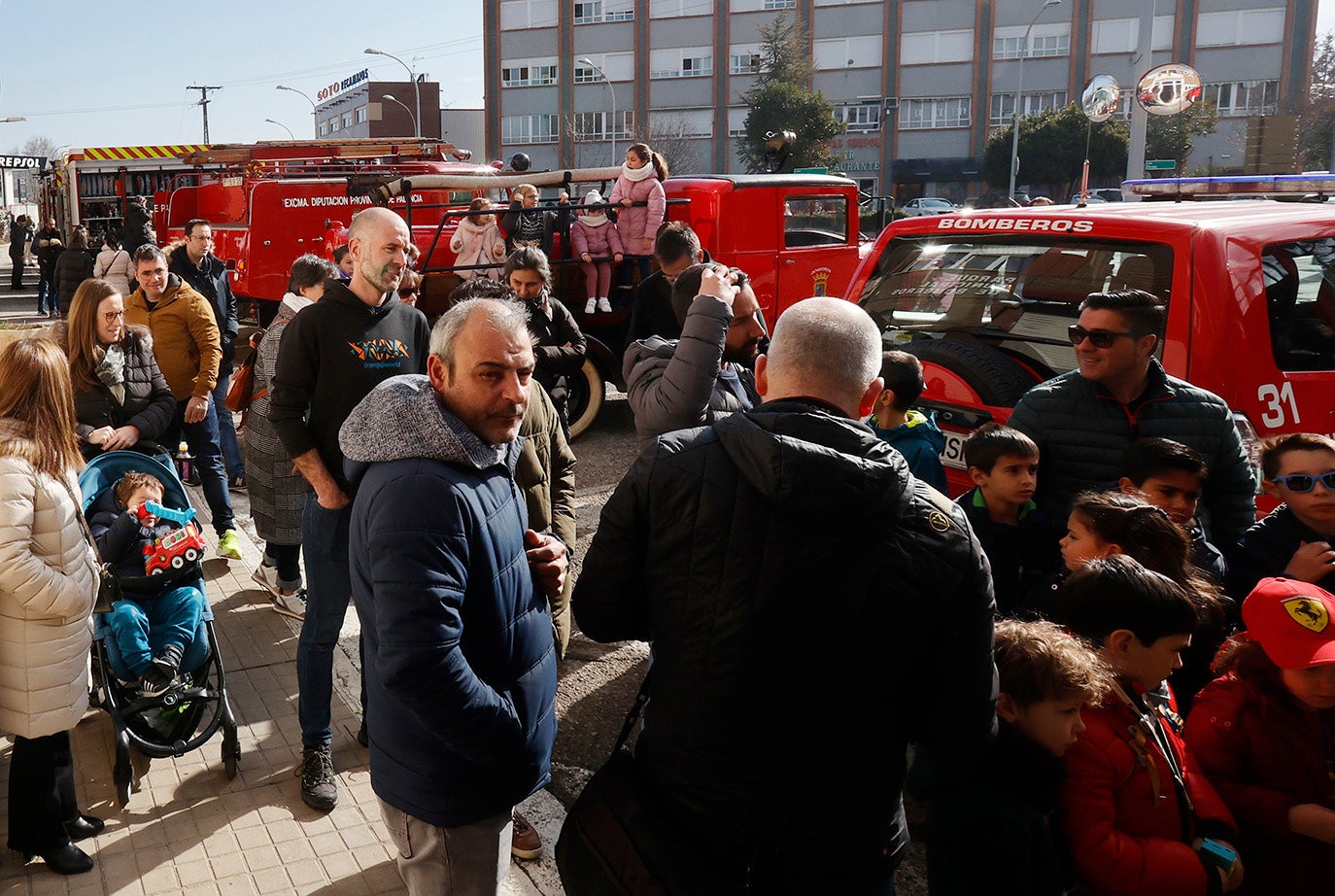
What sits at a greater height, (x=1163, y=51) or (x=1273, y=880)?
(x=1163, y=51)

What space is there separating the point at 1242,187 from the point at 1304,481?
6253 millimetres

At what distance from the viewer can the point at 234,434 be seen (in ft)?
25.7

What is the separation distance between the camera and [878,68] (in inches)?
2338

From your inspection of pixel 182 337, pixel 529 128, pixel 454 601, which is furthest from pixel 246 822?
pixel 529 128

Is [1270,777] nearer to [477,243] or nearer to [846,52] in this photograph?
[477,243]

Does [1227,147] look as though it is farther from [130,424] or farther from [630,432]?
[130,424]

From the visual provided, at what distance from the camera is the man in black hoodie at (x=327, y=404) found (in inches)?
150

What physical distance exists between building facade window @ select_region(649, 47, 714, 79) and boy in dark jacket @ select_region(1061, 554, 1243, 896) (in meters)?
63.2

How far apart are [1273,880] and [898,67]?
61.5 meters

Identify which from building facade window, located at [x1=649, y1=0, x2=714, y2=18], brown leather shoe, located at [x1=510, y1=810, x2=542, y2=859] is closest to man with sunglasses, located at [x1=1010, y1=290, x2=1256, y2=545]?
brown leather shoe, located at [x1=510, y1=810, x2=542, y2=859]

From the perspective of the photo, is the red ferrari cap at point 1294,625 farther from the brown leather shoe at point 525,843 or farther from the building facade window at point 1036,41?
the building facade window at point 1036,41

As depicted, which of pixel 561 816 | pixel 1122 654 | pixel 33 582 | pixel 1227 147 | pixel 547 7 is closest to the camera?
pixel 1122 654

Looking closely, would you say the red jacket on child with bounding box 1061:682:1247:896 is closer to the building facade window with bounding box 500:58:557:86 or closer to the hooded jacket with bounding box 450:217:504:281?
the hooded jacket with bounding box 450:217:504:281

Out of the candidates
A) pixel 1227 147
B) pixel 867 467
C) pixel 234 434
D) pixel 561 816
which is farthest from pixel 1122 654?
pixel 1227 147
